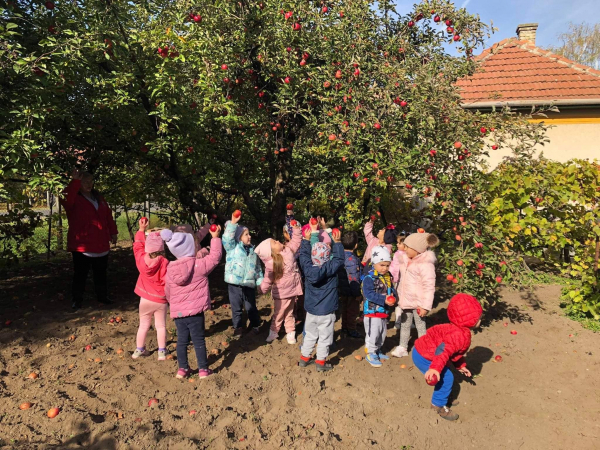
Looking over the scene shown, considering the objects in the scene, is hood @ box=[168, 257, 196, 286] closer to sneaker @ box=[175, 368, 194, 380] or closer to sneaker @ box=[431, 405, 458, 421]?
sneaker @ box=[175, 368, 194, 380]

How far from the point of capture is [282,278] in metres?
4.96

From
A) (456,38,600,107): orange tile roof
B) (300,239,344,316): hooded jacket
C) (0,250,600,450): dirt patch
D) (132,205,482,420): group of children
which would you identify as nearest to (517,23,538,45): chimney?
(456,38,600,107): orange tile roof

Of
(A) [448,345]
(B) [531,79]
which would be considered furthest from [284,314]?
(B) [531,79]

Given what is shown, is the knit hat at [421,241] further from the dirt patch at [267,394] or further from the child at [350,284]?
the dirt patch at [267,394]

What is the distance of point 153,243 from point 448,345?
2.98m

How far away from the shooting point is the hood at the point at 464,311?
3.63 m

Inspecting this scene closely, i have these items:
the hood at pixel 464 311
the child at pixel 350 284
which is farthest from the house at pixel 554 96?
the hood at pixel 464 311

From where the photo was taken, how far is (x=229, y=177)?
6.25m

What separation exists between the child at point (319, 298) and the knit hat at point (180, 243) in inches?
44.6

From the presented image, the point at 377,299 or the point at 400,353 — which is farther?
the point at 400,353

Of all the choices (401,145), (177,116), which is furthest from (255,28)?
(401,145)

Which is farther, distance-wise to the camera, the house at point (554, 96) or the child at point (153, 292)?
the house at point (554, 96)

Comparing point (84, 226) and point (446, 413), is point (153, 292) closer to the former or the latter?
point (84, 226)

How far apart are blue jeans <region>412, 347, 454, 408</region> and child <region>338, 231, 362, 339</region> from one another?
1.39m
